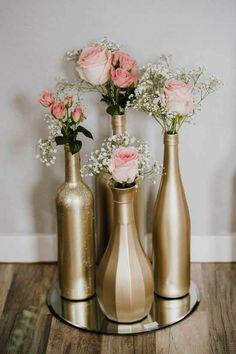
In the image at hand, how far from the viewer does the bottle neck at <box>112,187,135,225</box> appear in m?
1.88

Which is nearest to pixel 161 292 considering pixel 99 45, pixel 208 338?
pixel 208 338

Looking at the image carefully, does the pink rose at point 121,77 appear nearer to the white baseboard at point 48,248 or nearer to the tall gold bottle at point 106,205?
the tall gold bottle at point 106,205

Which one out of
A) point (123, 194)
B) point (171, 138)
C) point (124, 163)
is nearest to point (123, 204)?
point (123, 194)

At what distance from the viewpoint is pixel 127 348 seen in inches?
75.1

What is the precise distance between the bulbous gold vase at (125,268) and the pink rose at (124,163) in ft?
0.31

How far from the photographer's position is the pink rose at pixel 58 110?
1.90 m

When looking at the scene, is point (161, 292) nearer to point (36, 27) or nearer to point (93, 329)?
point (93, 329)

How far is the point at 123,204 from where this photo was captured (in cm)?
190

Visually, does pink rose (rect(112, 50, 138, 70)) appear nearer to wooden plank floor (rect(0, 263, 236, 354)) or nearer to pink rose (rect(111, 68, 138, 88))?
pink rose (rect(111, 68, 138, 88))

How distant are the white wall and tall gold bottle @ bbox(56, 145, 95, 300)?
30cm

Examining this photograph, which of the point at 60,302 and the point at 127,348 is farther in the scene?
the point at 60,302

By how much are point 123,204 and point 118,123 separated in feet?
1.13

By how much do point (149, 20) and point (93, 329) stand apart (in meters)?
1.06

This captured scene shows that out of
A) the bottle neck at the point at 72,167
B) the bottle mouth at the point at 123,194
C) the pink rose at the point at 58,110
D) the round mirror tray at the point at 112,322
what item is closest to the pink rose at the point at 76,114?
the pink rose at the point at 58,110
